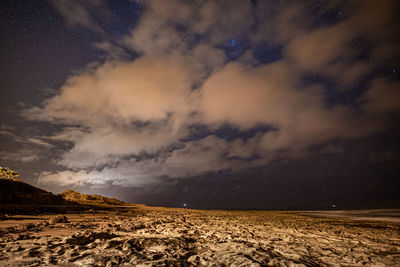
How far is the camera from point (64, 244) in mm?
3959

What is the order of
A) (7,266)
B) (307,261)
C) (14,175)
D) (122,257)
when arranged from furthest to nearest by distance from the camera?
(14,175) < (307,261) < (122,257) < (7,266)

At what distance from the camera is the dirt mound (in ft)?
51.9

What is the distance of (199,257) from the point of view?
3549mm

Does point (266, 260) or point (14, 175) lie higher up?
point (14, 175)

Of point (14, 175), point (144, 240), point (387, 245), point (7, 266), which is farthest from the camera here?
point (14, 175)

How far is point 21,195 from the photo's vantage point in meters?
17.5

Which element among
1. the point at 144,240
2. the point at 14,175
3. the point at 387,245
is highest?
the point at 14,175

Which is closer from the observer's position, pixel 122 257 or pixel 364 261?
pixel 122 257

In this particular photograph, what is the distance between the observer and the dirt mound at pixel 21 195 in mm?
15812

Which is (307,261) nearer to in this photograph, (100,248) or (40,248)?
(100,248)

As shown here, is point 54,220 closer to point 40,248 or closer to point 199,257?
point 40,248

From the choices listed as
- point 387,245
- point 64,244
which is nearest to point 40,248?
point 64,244

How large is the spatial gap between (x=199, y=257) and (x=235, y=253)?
0.76m

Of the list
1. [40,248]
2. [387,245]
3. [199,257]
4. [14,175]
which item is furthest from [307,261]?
[14,175]
